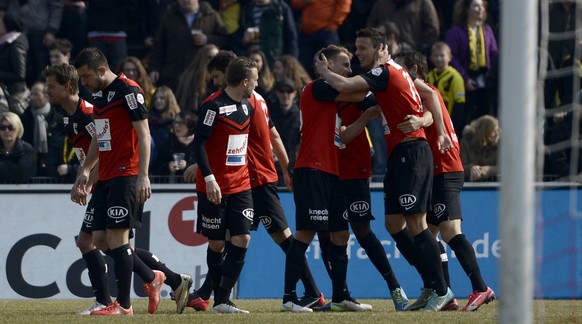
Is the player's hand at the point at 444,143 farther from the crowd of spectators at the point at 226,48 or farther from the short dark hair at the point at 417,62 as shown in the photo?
the crowd of spectators at the point at 226,48

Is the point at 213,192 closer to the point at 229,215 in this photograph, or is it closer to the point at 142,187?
the point at 229,215

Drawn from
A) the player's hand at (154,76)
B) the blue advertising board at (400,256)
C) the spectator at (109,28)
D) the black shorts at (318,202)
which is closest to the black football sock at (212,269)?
the black shorts at (318,202)

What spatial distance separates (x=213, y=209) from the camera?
1042 centimetres

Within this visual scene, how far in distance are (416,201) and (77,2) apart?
8.83m

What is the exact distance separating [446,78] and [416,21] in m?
1.57

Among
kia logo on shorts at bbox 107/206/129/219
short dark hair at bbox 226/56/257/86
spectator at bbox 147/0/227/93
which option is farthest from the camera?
spectator at bbox 147/0/227/93

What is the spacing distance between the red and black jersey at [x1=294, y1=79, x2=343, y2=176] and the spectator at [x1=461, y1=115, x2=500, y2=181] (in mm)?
3752

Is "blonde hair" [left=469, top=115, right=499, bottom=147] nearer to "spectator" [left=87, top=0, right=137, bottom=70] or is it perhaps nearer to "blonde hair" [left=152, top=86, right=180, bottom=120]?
"blonde hair" [left=152, top=86, right=180, bottom=120]

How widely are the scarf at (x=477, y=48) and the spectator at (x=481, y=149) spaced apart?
2.00 m

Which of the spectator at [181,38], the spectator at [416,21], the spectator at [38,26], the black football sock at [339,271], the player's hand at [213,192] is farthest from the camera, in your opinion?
the spectator at [38,26]

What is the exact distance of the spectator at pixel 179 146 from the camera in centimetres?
1471

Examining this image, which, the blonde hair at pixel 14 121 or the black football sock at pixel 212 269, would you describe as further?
the blonde hair at pixel 14 121

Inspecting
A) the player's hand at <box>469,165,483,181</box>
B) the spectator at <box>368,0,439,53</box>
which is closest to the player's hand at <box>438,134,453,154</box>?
the player's hand at <box>469,165,483,181</box>

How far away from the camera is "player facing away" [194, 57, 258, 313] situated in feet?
34.0
